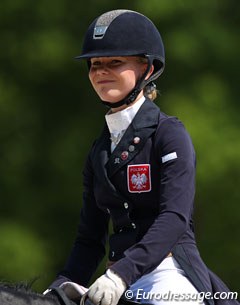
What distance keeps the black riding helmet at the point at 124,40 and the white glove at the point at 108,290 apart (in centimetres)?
67

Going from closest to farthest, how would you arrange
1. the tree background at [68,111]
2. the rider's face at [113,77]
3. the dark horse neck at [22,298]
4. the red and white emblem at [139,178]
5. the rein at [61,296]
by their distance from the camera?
the dark horse neck at [22,298]
the rein at [61,296]
the red and white emblem at [139,178]
the rider's face at [113,77]
the tree background at [68,111]

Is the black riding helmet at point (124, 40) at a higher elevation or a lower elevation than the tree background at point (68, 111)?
higher

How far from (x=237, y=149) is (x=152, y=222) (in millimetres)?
3788

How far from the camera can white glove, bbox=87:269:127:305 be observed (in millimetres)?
3090

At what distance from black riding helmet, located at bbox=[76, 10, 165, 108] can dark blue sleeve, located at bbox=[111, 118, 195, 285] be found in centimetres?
25

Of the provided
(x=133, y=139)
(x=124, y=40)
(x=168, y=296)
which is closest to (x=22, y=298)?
(x=168, y=296)

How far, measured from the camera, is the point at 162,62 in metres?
3.65

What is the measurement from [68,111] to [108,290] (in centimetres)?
455

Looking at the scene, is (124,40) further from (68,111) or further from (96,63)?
(68,111)

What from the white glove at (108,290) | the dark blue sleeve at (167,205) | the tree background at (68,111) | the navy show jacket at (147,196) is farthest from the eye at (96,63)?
the tree background at (68,111)

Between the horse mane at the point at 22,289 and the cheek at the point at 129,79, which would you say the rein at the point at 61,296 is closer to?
the horse mane at the point at 22,289

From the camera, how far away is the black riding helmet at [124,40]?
137 inches

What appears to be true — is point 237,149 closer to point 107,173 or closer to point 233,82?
point 233,82

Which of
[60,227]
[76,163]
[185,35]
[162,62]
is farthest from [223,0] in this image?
[162,62]
